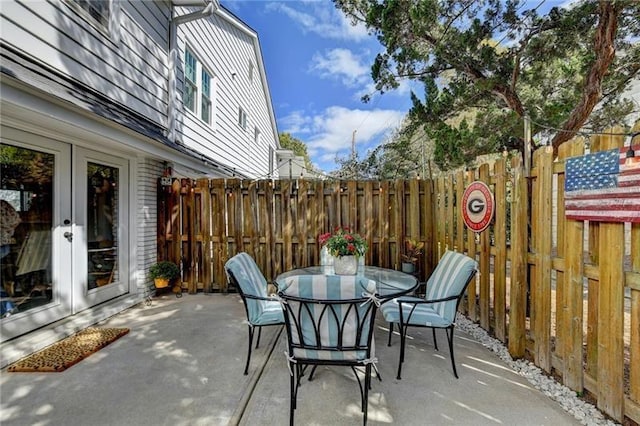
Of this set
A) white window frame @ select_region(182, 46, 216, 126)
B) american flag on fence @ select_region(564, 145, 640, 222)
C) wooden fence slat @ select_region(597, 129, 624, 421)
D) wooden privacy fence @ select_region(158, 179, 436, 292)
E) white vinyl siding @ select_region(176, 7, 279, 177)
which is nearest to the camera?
american flag on fence @ select_region(564, 145, 640, 222)

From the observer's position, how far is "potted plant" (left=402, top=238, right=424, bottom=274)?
14.3 ft

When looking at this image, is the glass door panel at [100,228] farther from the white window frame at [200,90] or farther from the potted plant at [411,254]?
the potted plant at [411,254]

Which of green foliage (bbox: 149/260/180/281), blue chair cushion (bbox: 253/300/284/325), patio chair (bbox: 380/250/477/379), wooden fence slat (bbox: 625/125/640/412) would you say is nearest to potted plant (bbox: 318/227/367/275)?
patio chair (bbox: 380/250/477/379)

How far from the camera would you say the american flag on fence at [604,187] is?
1.73 m

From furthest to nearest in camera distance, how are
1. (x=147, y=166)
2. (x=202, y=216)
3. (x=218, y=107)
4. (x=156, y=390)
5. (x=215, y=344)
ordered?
(x=218, y=107) < (x=202, y=216) < (x=147, y=166) < (x=215, y=344) < (x=156, y=390)

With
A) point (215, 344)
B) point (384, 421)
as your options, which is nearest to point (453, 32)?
point (384, 421)

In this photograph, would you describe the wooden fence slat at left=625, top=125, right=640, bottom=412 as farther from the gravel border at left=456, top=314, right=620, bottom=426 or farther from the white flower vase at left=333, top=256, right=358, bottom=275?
the white flower vase at left=333, top=256, right=358, bottom=275

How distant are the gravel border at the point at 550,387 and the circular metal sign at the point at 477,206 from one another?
1200mm

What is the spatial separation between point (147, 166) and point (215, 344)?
9.74 ft

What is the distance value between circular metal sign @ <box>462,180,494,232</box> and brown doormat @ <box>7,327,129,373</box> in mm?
4153

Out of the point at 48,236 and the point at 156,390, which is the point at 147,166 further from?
the point at 156,390

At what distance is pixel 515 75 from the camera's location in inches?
146

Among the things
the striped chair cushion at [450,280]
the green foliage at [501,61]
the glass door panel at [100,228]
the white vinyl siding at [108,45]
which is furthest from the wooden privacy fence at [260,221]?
the striped chair cushion at [450,280]

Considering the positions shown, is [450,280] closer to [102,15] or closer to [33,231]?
[33,231]
